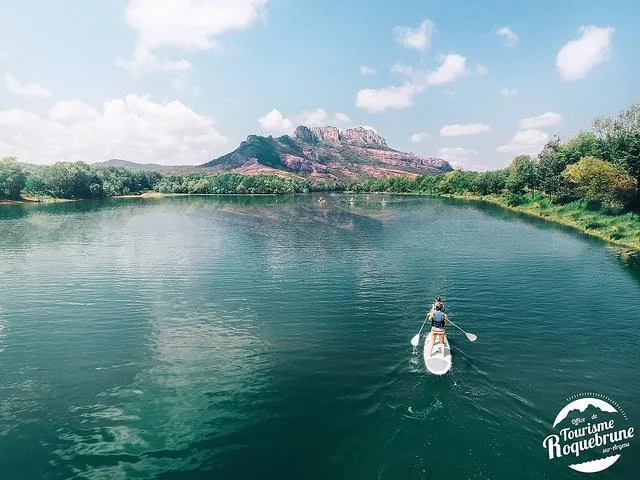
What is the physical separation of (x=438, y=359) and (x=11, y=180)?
8098 inches

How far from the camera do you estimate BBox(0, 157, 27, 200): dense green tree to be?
172 meters

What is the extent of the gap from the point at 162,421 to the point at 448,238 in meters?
75.0

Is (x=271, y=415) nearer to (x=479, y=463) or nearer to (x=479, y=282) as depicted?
(x=479, y=463)

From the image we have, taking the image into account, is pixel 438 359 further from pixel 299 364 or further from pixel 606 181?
pixel 606 181

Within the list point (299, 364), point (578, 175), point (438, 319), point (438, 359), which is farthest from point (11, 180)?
point (578, 175)

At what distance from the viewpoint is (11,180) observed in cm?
17300

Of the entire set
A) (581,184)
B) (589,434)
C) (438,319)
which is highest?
(581,184)

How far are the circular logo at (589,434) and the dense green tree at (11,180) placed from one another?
213488 mm

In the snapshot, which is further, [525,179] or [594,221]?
[525,179]

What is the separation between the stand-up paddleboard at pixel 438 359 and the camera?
93.5 ft

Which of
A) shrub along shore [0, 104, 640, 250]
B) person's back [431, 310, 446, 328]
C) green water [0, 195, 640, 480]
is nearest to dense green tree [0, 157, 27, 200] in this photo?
shrub along shore [0, 104, 640, 250]

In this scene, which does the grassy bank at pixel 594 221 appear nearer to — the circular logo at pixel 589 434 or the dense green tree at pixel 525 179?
the dense green tree at pixel 525 179

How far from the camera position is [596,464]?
20500mm

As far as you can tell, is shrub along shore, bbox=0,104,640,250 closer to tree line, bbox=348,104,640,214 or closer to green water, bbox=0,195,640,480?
tree line, bbox=348,104,640,214
